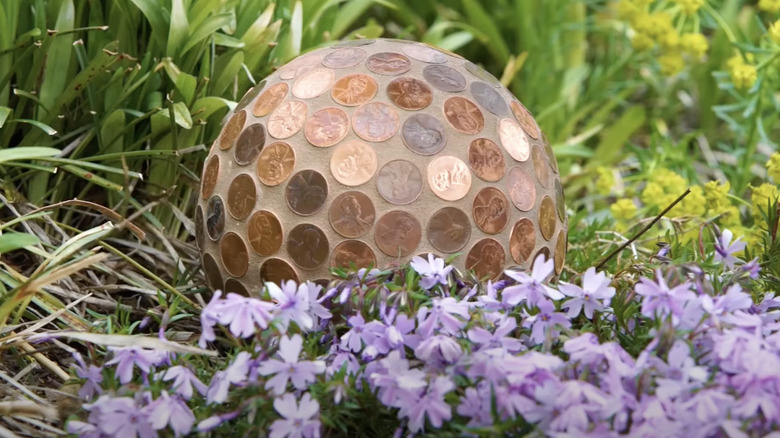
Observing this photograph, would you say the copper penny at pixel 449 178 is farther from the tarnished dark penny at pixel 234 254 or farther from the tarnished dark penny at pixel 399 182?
the tarnished dark penny at pixel 234 254

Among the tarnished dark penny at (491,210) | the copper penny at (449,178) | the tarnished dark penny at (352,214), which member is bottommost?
the tarnished dark penny at (491,210)

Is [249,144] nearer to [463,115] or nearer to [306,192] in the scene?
[306,192]

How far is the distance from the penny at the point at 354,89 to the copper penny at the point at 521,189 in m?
0.28

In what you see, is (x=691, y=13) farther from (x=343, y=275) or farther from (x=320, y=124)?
(x=343, y=275)

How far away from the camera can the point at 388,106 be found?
1.48 meters

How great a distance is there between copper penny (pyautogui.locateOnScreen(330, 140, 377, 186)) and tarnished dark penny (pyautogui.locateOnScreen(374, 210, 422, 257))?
0.08m

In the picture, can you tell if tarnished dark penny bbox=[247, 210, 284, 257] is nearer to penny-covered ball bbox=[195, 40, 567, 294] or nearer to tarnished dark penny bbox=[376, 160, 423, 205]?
penny-covered ball bbox=[195, 40, 567, 294]

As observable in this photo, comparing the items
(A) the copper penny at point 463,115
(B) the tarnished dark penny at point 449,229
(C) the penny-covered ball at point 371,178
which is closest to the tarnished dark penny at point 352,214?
(C) the penny-covered ball at point 371,178

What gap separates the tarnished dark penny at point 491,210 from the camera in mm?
1458

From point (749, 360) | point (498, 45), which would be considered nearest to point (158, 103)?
point (749, 360)

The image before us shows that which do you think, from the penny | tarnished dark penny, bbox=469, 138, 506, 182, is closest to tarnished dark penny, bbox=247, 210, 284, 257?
the penny

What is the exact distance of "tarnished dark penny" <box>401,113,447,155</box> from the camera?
4.75 feet

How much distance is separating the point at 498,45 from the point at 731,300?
213 centimetres

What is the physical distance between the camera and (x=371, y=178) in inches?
56.0
